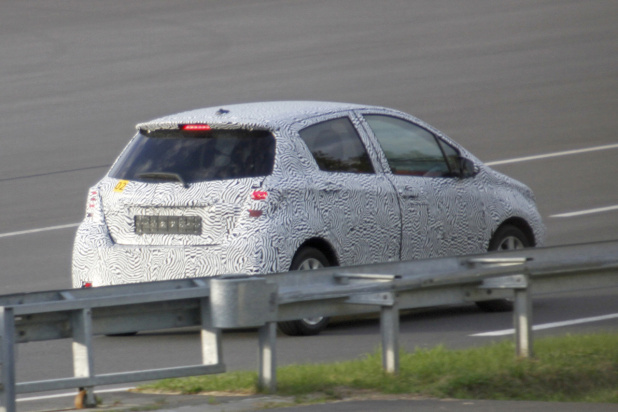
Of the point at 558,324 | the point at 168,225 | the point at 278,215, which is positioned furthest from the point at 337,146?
the point at 558,324

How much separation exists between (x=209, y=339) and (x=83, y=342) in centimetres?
79

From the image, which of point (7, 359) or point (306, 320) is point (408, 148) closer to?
point (306, 320)

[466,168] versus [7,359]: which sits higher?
[466,168]

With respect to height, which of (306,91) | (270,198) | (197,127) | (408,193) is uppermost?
(306,91)

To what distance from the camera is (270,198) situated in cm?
989

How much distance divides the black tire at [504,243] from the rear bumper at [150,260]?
2361 millimetres

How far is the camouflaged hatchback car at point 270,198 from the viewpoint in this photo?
9.88m

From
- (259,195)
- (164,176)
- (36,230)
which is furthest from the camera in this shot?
(36,230)

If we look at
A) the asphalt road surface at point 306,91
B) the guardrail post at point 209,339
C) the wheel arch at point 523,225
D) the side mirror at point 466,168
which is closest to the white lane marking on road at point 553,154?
the asphalt road surface at point 306,91

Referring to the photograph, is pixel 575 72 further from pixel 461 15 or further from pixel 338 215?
pixel 338 215

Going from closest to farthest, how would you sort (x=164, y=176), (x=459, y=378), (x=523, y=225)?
(x=459, y=378) → (x=164, y=176) → (x=523, y=225)

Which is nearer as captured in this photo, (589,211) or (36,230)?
(36,230)

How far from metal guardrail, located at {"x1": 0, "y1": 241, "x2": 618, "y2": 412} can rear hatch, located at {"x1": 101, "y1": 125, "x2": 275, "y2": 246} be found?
6.48 ft

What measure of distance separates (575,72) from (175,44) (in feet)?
29.4
